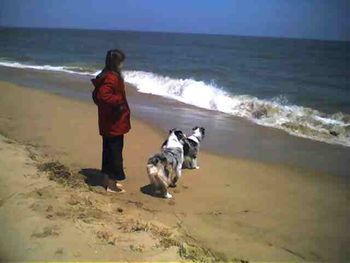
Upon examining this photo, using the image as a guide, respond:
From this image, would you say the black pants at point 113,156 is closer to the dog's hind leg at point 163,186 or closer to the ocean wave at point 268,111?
the dog's hind leg at point 163,186

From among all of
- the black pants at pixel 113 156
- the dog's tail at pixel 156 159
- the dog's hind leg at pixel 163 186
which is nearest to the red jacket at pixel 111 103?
the black pants at pixel 113 156

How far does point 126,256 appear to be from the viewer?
3.32 metres

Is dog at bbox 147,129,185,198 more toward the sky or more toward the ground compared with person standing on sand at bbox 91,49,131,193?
more toward the ground

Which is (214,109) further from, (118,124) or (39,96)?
(118,124)

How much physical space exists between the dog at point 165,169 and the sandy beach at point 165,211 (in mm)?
174

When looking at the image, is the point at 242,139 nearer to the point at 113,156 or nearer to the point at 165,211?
the point at 113,156

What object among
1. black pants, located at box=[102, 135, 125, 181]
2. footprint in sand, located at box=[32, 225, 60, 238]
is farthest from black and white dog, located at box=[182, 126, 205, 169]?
footprint in sand, located at box=[32, 225, 60, 238]

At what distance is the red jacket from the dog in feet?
1.76

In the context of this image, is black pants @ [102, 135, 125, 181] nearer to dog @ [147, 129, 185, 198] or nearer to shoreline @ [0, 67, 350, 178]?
dog @ [147, 129, 185, 198]

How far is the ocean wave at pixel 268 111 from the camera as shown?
940cm

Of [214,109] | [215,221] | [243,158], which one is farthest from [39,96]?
[215,221]

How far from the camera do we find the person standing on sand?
463 centimetres

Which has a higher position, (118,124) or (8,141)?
(118,124)

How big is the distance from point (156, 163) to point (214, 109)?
7296mm
